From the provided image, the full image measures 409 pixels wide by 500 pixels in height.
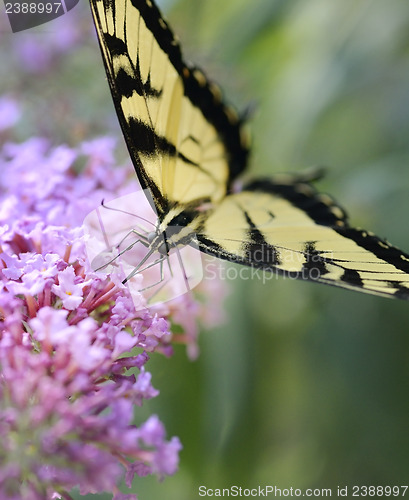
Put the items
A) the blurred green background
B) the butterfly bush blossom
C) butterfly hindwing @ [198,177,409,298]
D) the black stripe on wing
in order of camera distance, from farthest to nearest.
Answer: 1. the blurred green background
2. the black stripe on wing
3. butterfly hindwing @ [198,177,409,298]
4. the butterfly bush blossom

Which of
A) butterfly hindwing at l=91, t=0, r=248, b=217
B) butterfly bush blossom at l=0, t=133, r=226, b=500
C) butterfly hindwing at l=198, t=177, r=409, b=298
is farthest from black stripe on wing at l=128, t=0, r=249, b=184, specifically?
butterfly bush blossom at l=0, t=133, r=226, b=500

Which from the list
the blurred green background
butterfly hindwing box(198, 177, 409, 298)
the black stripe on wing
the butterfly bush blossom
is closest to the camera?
the butterfly bush blossom

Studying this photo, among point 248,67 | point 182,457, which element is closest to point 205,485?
point 182,457

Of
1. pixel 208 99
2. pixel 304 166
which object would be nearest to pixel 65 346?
pixel 208 99

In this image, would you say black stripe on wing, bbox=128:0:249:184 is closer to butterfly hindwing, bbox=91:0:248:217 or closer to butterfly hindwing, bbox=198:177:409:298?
butterfly hindwing, bbox=91:0:248:217

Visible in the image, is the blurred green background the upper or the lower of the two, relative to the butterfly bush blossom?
upper
